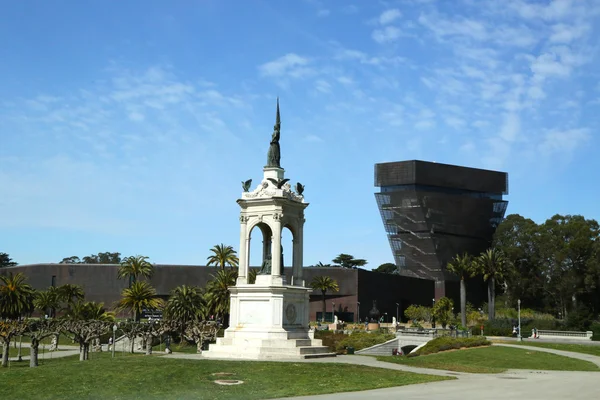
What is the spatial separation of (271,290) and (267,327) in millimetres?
2176

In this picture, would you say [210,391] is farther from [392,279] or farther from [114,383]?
[392,279]

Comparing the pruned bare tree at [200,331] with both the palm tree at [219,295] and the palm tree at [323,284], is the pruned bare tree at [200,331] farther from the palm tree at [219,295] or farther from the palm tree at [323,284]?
the palm tree at [323,284]

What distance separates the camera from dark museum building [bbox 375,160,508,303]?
500 ft

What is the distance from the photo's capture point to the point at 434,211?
502ft

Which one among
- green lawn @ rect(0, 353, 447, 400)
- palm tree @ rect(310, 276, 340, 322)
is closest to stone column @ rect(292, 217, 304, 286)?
green lawn @ rect(0, 353, 447, 400)

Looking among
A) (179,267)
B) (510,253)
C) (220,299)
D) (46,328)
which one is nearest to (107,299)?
(179,267)

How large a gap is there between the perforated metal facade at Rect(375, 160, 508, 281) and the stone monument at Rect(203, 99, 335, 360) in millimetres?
112225

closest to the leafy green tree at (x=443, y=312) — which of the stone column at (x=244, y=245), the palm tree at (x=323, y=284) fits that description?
the palm tree at (x=323, y=284)

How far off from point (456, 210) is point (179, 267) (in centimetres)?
6724

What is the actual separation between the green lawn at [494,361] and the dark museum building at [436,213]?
3969 inches

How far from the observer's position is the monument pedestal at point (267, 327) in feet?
123

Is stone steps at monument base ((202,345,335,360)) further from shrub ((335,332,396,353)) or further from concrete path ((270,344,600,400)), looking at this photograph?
shrub ((335,332,396,353))

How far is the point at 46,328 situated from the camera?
59.7 m

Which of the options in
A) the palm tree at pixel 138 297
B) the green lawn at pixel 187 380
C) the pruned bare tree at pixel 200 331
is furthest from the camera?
the palm tree at pixel 138 297
